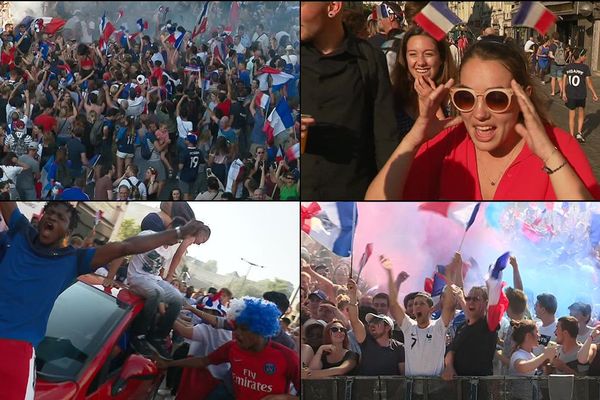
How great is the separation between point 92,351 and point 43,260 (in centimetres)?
59

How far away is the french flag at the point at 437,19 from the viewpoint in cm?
503

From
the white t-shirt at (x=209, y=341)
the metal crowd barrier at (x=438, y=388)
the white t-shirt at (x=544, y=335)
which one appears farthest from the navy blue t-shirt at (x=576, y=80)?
the white t-shirt at (x=209, y=341)

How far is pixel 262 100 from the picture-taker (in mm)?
5098

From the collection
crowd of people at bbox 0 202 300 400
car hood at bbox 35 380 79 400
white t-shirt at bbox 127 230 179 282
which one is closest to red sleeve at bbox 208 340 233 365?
crowd of people at bbox 0 202 300 400

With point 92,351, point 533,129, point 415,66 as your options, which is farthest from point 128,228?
point 533,129

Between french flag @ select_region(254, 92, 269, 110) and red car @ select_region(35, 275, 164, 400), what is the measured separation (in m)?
1.30

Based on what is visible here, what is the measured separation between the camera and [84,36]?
16.9 feet

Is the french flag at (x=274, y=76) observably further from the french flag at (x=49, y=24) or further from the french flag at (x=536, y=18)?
the french flag at (x=536, y=18)

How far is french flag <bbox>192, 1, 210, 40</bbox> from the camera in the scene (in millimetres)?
5121

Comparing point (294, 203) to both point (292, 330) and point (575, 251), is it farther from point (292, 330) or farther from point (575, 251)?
point (575, 251)

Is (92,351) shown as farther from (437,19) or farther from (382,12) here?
(437,19)

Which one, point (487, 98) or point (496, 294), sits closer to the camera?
point (487, 98)

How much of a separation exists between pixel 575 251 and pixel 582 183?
1.31 feet

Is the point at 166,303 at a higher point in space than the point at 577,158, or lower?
lower
